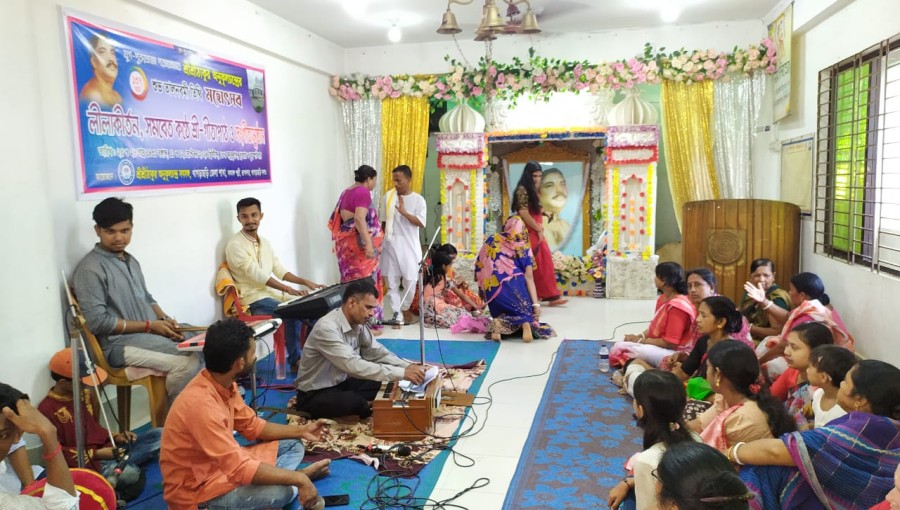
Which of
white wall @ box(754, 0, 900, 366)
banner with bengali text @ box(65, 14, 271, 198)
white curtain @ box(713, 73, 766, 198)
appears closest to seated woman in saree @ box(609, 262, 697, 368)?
white wall @ box(754, 0, 900, 366)

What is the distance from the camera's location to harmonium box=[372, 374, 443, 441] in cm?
372

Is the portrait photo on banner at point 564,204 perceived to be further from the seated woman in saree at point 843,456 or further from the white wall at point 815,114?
the seated woman in saree at point 843,456

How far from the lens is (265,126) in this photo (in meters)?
6.07

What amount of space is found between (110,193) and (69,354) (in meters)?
1.22

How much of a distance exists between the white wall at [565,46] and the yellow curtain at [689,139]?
1.57 ft

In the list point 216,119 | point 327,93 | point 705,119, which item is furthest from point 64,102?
point 705,119

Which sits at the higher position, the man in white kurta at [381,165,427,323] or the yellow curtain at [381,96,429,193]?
the yellow curtain at [381,96,429,193]

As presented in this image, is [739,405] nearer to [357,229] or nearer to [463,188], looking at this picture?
[357,229]

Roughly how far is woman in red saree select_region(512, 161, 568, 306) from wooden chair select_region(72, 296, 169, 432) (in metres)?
3.87

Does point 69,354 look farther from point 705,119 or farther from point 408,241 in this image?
point 705,119

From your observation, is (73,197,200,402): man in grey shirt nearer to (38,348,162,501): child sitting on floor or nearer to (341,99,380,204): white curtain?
(38,348,162,501): child sitting on floor

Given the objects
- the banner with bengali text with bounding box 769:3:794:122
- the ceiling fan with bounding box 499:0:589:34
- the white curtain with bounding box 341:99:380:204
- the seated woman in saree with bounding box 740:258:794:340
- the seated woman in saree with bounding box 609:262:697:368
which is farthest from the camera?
the white curtain with bounding box 341:99:380:204

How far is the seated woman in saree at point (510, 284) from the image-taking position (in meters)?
5.94

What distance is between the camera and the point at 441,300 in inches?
262
